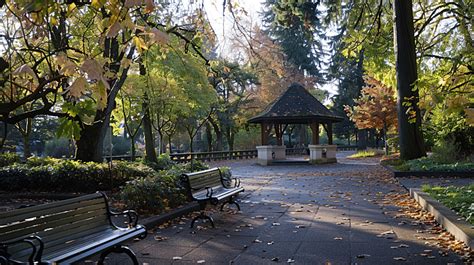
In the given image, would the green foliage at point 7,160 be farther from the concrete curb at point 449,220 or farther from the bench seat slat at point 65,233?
the concrete curb at point 449,220

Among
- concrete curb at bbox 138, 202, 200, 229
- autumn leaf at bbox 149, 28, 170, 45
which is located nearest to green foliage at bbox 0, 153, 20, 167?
concrete curb at bbox 138, 202, 200, 229

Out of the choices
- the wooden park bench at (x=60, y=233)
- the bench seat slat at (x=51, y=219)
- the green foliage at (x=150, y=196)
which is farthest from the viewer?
the green foliage at (x=150, y=196)

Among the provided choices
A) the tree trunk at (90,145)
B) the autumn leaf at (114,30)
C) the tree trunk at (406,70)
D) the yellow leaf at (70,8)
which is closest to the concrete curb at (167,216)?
the yellow leaf at (70,8)

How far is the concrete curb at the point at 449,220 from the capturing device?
5.39 metres

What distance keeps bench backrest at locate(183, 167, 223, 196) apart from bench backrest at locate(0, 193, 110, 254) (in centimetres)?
274

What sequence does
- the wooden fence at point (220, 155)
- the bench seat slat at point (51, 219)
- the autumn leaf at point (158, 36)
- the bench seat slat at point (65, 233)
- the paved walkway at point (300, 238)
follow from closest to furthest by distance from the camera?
the autumn leaf at point (158, 36) → the bench seat slat at point (51, 219) → the bench seat slat at point (65, 233) → the paved walkway at point (300, 238) → the wooden fence at point (220, 155)

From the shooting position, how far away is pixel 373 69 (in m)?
22.2

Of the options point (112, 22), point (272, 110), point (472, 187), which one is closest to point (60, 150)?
point (272, 110)

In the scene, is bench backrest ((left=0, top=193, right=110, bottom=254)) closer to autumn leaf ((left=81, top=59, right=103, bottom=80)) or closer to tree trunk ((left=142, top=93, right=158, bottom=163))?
autumn leaf ((left=81, top=59, right=103, bottom=80))

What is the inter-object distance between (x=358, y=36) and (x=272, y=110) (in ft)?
30.7

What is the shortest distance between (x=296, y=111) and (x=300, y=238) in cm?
2093

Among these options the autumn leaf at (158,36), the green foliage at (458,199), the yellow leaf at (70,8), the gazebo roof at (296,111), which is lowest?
the green foliage at (458,199)

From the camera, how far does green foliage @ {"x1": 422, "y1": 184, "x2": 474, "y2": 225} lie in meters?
6.63

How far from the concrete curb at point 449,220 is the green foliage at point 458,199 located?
0.38 feet
